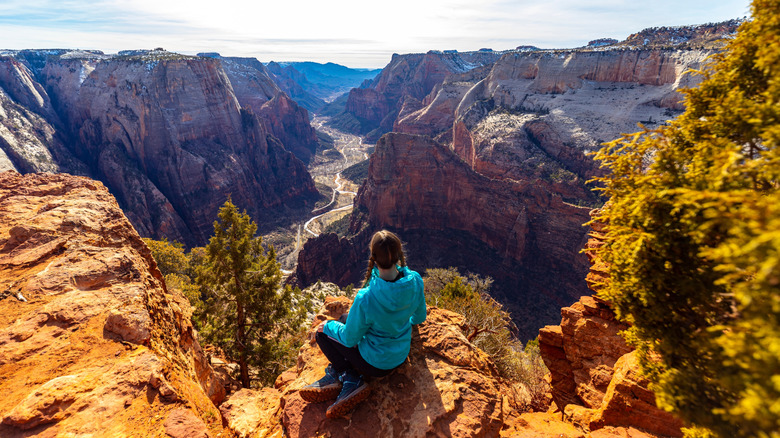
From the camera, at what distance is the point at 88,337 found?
6062mm

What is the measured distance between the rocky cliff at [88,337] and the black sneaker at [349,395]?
7.02ft

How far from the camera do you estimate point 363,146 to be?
144m

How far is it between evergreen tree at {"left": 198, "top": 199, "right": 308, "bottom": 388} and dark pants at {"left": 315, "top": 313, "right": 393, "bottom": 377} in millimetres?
7814

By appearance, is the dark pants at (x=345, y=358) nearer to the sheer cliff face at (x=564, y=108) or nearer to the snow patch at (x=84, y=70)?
the sheer cliff face at (x=564, y=108)

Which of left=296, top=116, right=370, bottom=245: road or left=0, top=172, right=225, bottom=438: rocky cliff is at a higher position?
left=0, top=172, right=225, bottom=438: rocky cliff

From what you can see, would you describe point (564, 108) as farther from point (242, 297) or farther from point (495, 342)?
point (242, 297)

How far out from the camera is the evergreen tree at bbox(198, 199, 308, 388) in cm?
1225

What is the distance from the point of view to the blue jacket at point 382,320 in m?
4.84

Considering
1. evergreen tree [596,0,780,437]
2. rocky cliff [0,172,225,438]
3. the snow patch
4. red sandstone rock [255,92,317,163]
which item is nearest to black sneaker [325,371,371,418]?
rocky cliff [0,172,225,438]

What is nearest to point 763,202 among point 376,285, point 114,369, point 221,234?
point 376,285

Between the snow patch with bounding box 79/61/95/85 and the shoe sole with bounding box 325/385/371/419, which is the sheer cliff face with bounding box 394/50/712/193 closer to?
the shoe sole with bounding box 325/385/371/419

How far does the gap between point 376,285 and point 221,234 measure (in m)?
9.79

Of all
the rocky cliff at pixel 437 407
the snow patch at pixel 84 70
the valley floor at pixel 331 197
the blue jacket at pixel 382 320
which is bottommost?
Answer: the valley floor at pixel 331 197

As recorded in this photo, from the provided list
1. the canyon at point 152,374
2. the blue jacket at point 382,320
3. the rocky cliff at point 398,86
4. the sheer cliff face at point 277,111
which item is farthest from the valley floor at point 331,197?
the blue jacket at point 382,320
